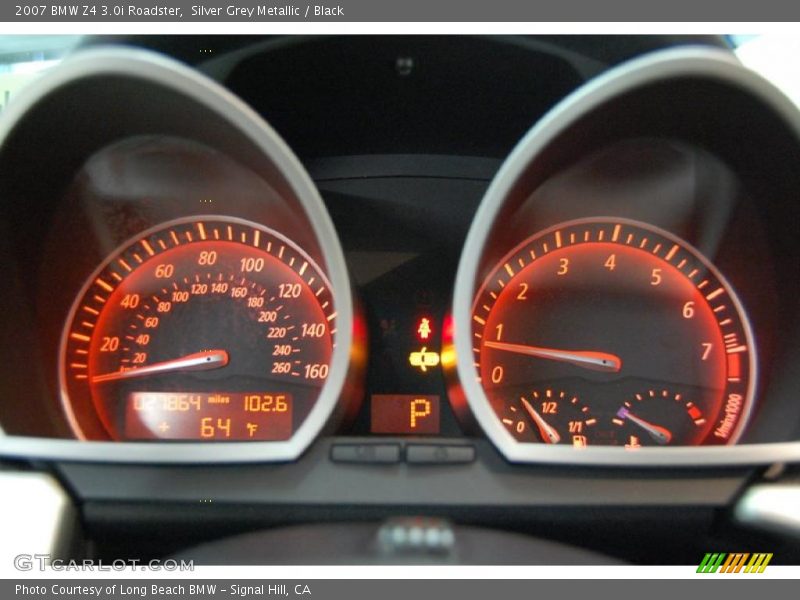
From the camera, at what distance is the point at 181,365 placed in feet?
6.10

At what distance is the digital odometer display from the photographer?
5.92 feet

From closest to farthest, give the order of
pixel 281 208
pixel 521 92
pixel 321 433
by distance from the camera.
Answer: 1. pixel 321 433
2. pixel 521 92
3. pixel 281 208

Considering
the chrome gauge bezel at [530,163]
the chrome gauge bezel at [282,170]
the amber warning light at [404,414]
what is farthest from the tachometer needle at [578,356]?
the chrome gauge bezel at [282,170]

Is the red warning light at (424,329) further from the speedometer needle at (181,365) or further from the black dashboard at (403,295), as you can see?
the speedometer needle at (181,365)

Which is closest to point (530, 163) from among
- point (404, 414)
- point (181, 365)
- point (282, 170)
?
point (282, 170)

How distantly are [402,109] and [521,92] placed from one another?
274 mm

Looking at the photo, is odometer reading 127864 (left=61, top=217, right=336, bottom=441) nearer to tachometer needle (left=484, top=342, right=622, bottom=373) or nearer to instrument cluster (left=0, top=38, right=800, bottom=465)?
instrument cluster (left=0, top=38, right=800, bottom=465)

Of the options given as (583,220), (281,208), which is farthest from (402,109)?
(583,220)

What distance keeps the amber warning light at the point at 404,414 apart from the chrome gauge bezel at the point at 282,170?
434 millimetres

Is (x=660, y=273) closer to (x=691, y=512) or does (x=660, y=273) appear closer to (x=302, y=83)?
(x=691, y=512)

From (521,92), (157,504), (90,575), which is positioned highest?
(521,92)

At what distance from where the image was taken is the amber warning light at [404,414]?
6.15ft

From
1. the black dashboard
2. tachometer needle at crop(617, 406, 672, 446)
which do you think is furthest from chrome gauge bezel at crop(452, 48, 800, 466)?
tachometer needle at crop(617, 406, 672, 446)

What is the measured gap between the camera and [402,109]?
1.78 m
